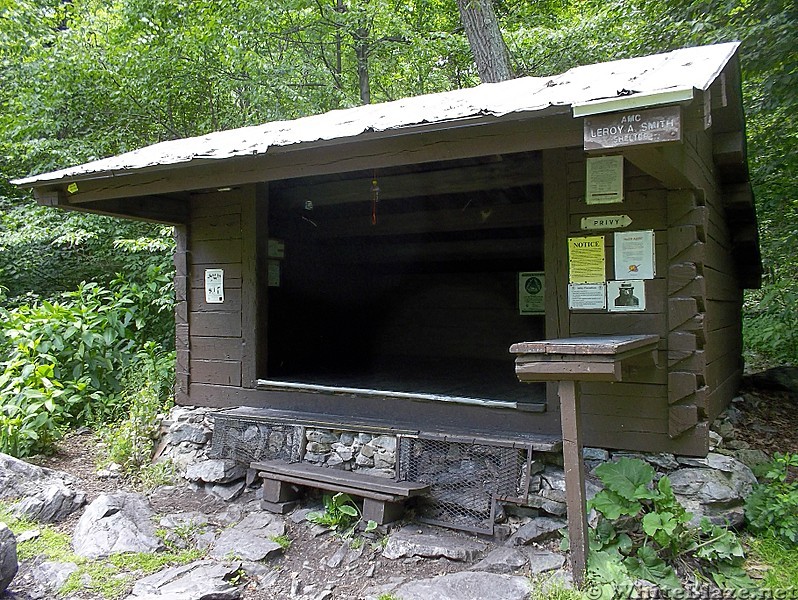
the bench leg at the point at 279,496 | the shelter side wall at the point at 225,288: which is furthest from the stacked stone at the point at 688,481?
the shelter side wall at the point at 225,288

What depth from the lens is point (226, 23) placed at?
30.5ft

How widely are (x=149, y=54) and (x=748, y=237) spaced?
27.1 ft

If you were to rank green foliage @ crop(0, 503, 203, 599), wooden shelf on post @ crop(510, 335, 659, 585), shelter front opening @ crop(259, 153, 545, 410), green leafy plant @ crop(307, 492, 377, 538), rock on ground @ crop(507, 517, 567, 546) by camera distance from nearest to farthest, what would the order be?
1. wooden shelf on post @ crop(510, 335, 659, 585)
2. green foliage @ crop(0, 503, 203, 599)
3. rock on ground @ crop(507, 517, 567, 546)
4. green leafy plant @ crop(307, 492, 377, 538)
5. shelter front opening @ crop(259, 153, 545, 410)

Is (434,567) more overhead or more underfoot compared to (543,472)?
more underfoot

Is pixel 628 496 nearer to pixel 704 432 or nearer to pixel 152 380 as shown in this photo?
pixel 704 432

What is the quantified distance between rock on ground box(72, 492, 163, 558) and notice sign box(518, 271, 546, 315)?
15.0 feet

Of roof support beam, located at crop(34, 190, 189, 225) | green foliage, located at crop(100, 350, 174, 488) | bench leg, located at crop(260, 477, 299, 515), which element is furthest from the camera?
green foliage, located at crop(100, 350, 174, 488)

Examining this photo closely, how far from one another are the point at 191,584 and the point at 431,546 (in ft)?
4.26

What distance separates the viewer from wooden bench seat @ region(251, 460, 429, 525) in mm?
3564

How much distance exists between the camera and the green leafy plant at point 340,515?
3.70 meters

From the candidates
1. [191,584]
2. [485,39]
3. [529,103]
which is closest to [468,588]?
[191,584]

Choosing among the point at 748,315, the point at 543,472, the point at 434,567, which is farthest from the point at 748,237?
the point at 748,315

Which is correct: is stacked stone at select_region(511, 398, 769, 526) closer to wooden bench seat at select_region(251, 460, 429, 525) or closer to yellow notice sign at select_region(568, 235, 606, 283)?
wooden bench seat at select_region(251, 460, 429, 525)

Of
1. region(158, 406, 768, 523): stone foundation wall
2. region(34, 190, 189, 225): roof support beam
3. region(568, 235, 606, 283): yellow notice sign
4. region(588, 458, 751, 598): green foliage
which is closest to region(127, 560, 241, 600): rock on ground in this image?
region(158, 406, 768, 523): stone foundation wall
